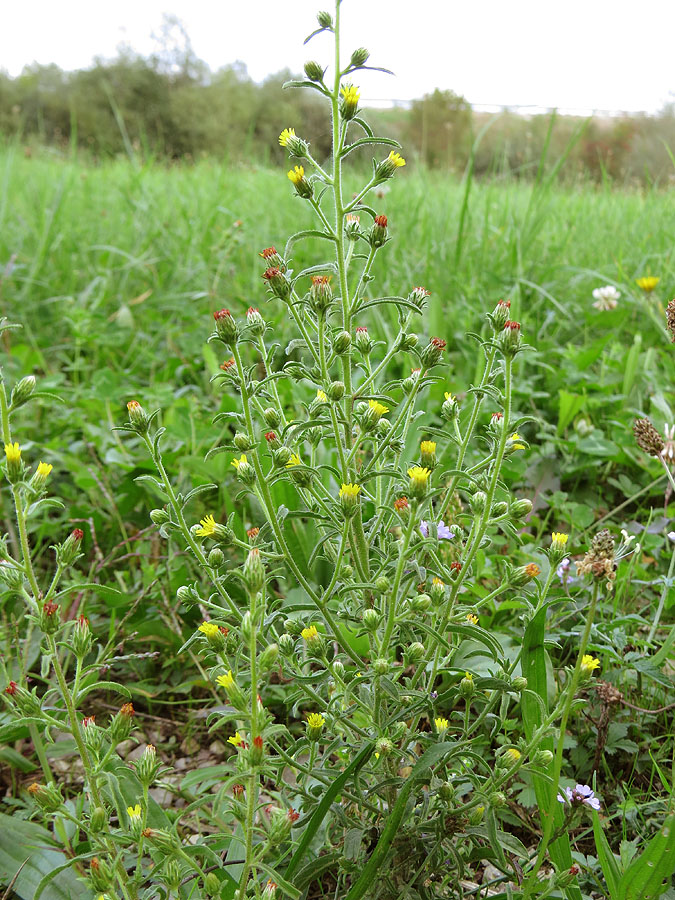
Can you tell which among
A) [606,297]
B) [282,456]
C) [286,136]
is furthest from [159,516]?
[606,297]

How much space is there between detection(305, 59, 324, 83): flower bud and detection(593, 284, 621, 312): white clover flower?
2.38m

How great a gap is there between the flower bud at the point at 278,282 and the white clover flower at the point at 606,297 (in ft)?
8.05

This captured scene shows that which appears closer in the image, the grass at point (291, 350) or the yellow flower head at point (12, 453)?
the yellow flower head at point (12, 453)

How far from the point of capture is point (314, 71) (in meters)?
1.12

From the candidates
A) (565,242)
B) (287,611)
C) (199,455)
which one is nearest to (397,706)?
(287,611)

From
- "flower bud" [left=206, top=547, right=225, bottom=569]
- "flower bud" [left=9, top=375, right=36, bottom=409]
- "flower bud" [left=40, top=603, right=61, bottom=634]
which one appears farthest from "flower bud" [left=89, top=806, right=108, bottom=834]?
"flower bud" [left=9, top=375, right=36, bottom=409]

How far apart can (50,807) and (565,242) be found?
4014 mm

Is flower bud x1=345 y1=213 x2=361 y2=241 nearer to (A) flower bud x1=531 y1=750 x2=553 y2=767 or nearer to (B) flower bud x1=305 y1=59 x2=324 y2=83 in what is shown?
(B) flower bud x1=305 y1=59 x2=324 y2=83

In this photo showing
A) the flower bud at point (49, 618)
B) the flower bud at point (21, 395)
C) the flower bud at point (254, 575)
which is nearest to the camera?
the flower bud at point (254, 575)

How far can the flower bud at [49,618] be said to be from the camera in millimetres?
974

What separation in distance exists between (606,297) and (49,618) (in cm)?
300

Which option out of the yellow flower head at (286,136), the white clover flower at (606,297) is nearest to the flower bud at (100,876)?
the yellow flower head at (286,136)

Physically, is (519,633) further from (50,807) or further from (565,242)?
(565,242)

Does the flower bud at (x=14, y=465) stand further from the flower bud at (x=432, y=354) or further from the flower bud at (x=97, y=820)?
the flower bud at (x=432, y=354)
